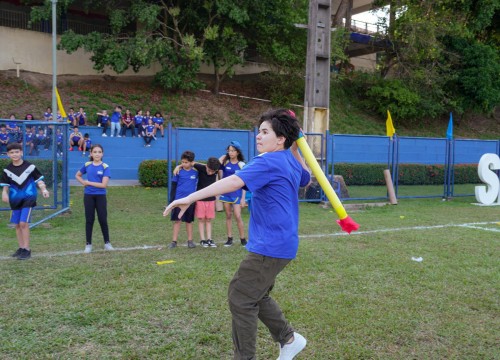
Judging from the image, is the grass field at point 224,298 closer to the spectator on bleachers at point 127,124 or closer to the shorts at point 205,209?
the shorts at point 205,209

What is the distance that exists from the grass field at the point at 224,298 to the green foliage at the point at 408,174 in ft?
30.9

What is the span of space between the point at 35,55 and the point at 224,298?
81.8 ft

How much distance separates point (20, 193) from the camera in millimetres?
7012

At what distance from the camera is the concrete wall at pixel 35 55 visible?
25.2 meters

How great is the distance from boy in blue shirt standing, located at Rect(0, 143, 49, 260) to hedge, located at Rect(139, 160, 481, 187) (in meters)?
9.38

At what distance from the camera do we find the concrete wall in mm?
25250

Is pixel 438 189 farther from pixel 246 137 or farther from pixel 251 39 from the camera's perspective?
Result: pixel 251 39

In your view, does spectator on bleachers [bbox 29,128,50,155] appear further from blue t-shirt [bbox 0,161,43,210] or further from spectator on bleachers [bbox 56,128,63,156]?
blue t-shirt [bbox 0,161,43,210]

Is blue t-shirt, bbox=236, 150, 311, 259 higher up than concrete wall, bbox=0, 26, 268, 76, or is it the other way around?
concrete wall, bbox=0, 26, 268, 76

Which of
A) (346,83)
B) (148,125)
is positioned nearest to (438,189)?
(148,125)

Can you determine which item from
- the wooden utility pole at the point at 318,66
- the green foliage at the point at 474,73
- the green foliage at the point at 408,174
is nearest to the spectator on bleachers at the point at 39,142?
the wooden utility pole at the point at 318,66

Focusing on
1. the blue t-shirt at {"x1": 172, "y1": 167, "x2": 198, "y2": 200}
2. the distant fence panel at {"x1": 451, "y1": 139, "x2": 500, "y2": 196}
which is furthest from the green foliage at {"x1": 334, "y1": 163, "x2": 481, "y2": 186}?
the blue t-shirt at {"x1": 172, "y1": 167, "x2": 198, "y2": 200}

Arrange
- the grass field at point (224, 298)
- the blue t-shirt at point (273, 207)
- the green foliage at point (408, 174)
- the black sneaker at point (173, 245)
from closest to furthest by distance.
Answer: the blue t-shirt at point (273, 207) < the grass field at point (224, 298) < the black sneaker at point (173, 245) < the green foliage at point (408, 174)

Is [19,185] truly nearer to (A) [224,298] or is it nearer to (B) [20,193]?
(B) [20,193]
